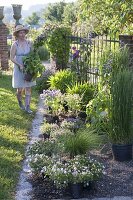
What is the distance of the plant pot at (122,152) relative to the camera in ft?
16.5

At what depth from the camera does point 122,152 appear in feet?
16.5

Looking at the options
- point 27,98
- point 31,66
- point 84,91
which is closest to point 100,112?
point 84,91

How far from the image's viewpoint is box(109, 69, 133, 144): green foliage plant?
4973mm

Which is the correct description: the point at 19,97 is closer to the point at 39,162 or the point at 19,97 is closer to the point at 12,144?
the point at 12,144

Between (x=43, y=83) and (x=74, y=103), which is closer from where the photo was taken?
(x=74, y=103)

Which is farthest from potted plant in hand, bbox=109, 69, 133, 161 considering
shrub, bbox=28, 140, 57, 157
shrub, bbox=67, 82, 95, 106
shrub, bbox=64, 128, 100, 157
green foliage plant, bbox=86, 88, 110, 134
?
shrub, bbox=67, 82, 95, 106

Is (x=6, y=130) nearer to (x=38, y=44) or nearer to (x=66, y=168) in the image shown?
(x=66, y=168)

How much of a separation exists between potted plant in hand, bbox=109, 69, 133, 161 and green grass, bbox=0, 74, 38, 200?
1277mm

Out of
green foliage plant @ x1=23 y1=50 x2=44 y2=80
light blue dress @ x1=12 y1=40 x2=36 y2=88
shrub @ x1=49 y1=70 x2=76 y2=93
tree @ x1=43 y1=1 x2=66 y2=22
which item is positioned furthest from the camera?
tree @ x1=43 y1=1 x2=66 y2=22

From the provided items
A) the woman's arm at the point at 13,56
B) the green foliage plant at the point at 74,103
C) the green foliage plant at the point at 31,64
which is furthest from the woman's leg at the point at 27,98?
the green foliage plant at the point at 74,103

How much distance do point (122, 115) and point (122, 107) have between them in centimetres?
10

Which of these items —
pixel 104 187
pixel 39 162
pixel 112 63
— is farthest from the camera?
pixel 112 63

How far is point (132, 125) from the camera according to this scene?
5039 mm

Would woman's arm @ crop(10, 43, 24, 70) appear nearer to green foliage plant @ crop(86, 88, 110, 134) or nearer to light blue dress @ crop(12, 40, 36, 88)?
light blue dress @ crop(12, 40, 36, 88)
